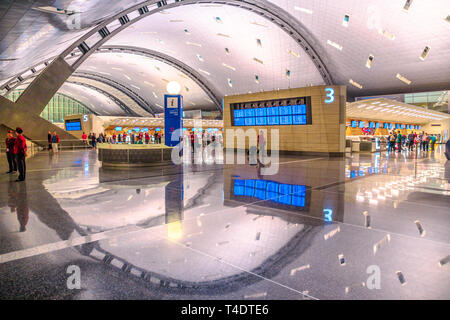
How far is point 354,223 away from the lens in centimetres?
464

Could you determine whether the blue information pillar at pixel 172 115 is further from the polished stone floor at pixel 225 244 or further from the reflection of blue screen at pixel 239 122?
the polished stone floor at pixel 225 244

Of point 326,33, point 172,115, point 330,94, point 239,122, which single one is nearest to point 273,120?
point 239,122

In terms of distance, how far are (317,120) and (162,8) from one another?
90.8 ft

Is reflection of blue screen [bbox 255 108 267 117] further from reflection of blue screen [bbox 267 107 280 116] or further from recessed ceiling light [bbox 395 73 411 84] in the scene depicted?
recessed ceiling light [bbox 395 73 411 84]

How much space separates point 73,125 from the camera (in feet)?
138

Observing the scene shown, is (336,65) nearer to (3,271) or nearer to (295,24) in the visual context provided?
(295,24)

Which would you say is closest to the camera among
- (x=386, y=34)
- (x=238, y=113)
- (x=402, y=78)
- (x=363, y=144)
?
(x=238, y=113)

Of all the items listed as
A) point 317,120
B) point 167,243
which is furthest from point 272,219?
point 317,120

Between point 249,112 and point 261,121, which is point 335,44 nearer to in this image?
point 249,112

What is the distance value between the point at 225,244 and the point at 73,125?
44547 millimetres

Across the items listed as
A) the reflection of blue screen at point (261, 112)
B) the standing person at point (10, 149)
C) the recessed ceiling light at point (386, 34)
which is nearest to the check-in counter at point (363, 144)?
the reflection of blue screen at point (261, 112)

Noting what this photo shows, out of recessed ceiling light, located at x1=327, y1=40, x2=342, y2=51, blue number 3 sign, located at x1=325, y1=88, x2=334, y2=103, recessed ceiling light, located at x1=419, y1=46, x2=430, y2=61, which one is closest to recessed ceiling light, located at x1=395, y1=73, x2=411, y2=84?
recessed ceiling light, located at x1=419, y1=46, x2=430, y2=61

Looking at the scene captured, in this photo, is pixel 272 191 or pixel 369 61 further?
pixel 369 61

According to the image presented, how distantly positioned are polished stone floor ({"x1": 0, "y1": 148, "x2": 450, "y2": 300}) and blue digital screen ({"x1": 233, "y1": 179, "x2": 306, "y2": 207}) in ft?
0.24
